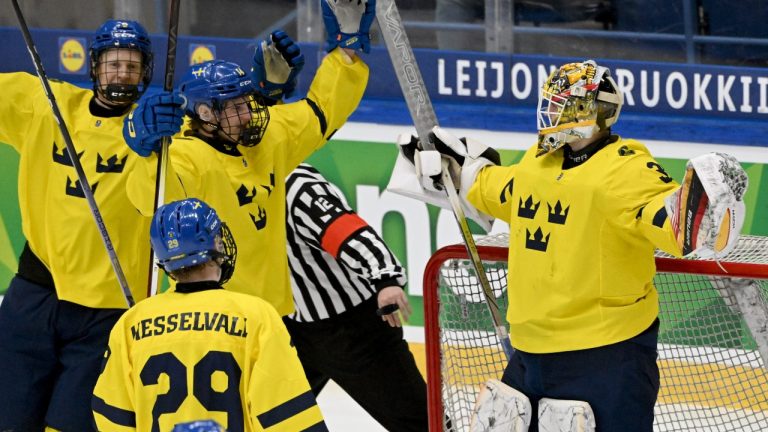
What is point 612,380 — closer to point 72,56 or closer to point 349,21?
→ point 349,21

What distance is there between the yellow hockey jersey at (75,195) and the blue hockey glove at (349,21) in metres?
0.60

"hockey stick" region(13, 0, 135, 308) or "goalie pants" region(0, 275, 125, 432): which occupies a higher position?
"hockey stick" region(13, 0, 135, 308)

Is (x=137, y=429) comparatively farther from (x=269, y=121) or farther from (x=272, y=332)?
(x=269, y=121)

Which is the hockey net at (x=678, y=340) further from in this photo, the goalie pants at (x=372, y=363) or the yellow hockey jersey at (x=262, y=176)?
the yellow hockey jersey at (x=262, y=176)

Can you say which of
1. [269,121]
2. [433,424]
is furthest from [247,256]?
[433,424]

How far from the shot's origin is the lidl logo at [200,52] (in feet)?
19.5

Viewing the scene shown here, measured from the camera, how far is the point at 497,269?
14.1 ft

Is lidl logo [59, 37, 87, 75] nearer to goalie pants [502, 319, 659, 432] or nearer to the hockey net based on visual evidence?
the hockey net

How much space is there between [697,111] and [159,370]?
10.1 feet

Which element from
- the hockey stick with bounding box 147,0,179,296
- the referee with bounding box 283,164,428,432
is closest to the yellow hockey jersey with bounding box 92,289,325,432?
the hockey stick with bounding box 147,0,179,296

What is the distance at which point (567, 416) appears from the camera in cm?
354

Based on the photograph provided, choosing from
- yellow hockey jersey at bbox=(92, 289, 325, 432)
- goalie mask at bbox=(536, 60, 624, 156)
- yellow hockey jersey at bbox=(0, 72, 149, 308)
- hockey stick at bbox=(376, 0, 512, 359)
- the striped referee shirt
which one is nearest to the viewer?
yellow hockey jersey at bbox=(92, 289, 325, 432)

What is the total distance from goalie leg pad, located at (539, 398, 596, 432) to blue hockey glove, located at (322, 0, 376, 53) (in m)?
1.11

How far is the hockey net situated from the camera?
3.97 m
